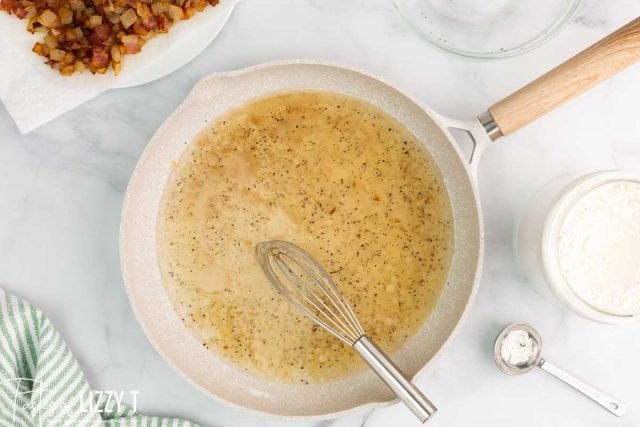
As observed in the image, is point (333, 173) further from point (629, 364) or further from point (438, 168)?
point (629, 364)

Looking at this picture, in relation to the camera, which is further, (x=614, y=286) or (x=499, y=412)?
(x=499, y=412)

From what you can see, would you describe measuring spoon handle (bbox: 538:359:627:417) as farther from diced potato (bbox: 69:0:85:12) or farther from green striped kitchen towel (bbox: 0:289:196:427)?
diced potato (bbox: 69:0:85:12)

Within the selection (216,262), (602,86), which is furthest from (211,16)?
(602,86)

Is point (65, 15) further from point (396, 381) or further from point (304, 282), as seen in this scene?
point (396, 381)

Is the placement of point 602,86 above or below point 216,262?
above

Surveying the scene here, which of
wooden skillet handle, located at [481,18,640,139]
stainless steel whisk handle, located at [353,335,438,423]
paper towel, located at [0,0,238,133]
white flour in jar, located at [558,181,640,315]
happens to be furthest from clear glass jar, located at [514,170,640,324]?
paper towel, located at [0,0,238,133]

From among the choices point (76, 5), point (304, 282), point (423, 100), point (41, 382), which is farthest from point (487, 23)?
point (41, 382)
